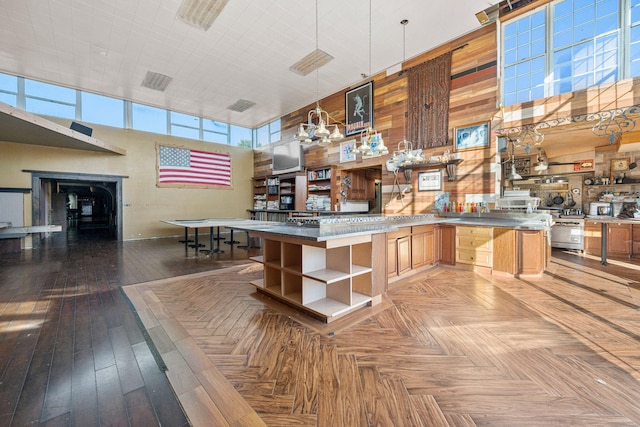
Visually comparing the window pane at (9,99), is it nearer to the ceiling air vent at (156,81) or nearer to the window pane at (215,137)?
the ceiling air vent at (156,81)

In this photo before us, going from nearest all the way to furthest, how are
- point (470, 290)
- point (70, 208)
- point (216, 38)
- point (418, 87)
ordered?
point (470, 290) → point (216, 38) → point (418, 87) → point (70, 208)

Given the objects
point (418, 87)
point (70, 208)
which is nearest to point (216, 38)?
point (418, 87)

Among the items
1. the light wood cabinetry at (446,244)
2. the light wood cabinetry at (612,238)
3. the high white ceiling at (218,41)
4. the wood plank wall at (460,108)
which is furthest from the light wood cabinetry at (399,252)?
the light wood cabinetry at (612,238)

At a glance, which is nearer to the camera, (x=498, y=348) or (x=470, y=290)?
(x=498, y=348)

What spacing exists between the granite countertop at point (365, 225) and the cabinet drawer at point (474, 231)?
0.08 metres

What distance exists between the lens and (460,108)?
5297 mm

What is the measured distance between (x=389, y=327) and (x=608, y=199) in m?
7.06

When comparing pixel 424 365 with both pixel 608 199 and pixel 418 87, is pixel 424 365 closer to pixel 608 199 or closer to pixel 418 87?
pixel 418 87

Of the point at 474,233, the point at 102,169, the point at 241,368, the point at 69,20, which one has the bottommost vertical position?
the point at 241,368

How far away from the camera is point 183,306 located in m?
2.94

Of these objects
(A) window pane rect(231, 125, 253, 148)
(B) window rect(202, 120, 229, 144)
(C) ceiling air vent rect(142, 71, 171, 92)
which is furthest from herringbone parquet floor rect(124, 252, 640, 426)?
(A) window pane rect(231, 125, 253, 148)

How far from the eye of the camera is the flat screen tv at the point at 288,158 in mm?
8669

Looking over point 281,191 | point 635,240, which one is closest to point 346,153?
point 281,191

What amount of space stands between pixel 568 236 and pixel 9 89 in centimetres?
1411
